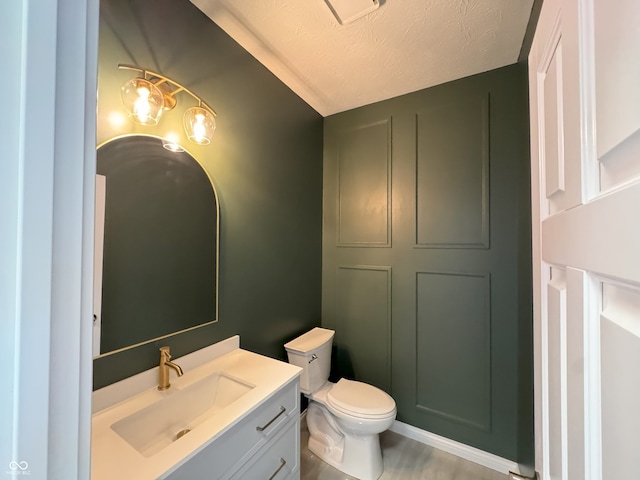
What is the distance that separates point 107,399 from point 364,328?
1.62m

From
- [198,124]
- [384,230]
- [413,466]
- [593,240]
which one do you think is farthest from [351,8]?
[413,466]

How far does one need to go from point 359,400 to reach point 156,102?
6.27ft

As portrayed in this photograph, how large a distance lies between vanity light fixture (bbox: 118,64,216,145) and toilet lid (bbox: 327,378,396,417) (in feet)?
5.54

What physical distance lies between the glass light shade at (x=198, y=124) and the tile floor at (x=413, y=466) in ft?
6.67

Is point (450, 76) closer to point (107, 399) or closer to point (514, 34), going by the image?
point (514, 34)

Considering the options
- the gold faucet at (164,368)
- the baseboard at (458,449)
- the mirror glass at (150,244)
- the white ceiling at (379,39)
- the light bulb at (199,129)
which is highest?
the white ceiling at (379,39)

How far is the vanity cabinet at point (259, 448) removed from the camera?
2.65 ft

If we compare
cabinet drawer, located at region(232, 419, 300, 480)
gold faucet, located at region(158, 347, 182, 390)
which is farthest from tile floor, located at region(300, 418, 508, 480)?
gold faucet, located at region(158, 347, 182, 390)

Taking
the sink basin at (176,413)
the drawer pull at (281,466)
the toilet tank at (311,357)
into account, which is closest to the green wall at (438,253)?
the toilet tank at (311,357)

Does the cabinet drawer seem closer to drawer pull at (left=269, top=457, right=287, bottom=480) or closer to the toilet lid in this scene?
drawer pull at (left=269, top=457, right=287, bottom=480)

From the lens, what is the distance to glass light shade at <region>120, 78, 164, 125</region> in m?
1.01

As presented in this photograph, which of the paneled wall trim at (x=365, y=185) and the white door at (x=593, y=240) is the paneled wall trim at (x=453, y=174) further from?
the white door at (x=593, y=240)

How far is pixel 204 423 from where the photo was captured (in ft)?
2.86

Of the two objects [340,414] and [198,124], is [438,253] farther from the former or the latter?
[198,124]
